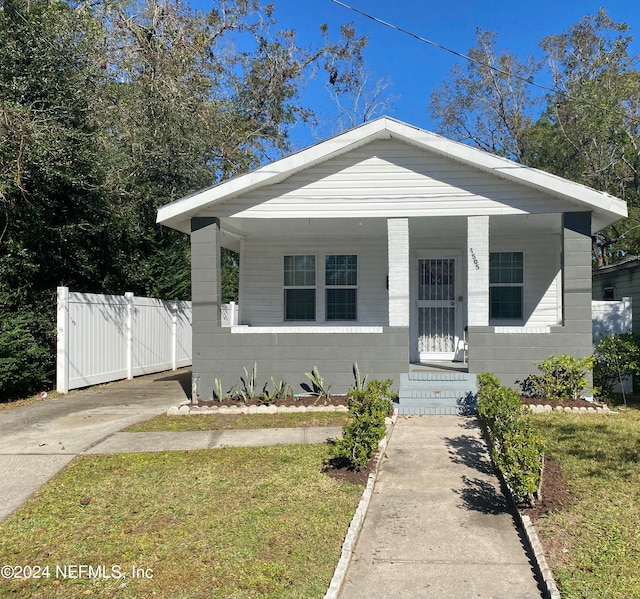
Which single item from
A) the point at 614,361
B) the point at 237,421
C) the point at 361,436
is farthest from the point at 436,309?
the point at 361,436

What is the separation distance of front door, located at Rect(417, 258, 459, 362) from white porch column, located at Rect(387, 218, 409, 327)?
7.86 ft

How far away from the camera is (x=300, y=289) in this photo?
1115 cm

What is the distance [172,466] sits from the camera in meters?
5.54

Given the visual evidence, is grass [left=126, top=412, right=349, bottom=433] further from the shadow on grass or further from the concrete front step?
the shadow on grass

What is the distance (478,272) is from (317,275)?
3695mm

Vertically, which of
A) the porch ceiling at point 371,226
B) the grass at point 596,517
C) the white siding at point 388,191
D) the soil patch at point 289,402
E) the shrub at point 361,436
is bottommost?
the grass at point 596,517

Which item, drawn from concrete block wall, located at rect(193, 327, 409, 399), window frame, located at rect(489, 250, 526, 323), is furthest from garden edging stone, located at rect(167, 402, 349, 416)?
window frame, located at rect(489, 250, 526, 323)

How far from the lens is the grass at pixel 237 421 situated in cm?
725

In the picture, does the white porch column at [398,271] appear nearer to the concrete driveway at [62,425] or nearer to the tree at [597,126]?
the concrete driveway at [62,425]

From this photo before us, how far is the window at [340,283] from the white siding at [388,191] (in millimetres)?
2241

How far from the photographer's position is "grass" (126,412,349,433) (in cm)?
725

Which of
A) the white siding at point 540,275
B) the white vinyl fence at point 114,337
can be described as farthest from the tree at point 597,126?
the white vinyl fence at point 114,337

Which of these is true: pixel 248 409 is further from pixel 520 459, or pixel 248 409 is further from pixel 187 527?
pixel 520 459

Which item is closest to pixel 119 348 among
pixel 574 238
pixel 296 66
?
pixel 574 238
